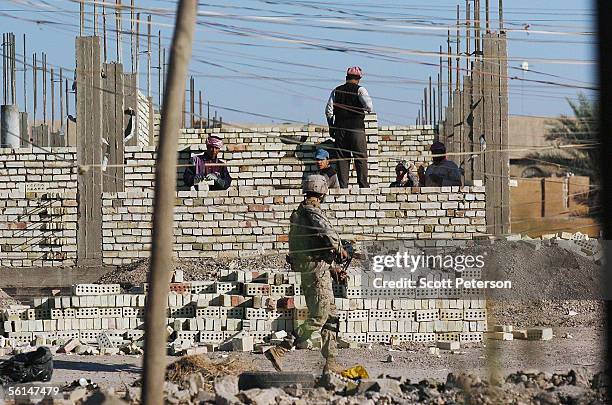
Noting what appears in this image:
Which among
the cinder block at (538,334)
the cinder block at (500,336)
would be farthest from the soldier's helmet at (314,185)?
the cinder block at (538,334)

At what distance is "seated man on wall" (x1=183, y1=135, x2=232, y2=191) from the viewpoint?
52.9 feet

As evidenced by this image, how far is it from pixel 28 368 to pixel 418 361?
11.4 ft

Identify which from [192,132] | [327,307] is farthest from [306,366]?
[192,132]

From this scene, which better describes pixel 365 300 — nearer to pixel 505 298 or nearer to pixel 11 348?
pixel 505 298

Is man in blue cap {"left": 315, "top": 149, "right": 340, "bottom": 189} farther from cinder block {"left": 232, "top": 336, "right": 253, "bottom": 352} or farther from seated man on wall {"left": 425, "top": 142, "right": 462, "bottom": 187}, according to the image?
cinder block {"left": 232, "top": 336, "right": 253, "bottom": 352}

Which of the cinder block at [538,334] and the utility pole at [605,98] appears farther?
the cinder block at [538,334]

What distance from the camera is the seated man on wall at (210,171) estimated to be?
1612cm

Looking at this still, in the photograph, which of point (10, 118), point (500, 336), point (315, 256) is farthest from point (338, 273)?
point (10, 118)

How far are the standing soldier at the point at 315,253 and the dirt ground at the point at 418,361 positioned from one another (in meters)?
0.47

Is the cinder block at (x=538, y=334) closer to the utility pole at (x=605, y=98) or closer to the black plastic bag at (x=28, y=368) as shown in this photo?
the black plastic bag at (x=28, y=368)

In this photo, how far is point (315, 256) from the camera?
10.1 metres

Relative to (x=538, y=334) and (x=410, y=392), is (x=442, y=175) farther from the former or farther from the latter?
(x=410, y=392)

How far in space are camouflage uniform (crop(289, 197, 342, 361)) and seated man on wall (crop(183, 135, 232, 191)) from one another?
598 cm

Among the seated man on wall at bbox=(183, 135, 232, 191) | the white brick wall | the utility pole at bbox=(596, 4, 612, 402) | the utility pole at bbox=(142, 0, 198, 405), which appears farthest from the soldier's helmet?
the seated man on wall at bbox=(183, 135, 232, 191)
